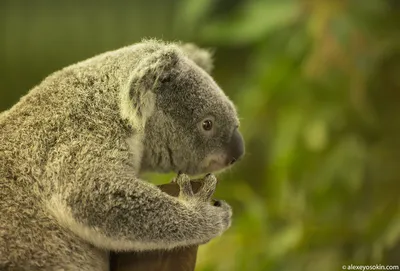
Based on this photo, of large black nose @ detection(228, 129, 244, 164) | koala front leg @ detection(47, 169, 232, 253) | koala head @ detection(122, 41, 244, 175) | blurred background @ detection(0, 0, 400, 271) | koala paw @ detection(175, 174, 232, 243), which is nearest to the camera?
koala front leg @ detection(47, 169, 232, 253)

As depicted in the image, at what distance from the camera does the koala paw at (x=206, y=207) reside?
1.98 metres

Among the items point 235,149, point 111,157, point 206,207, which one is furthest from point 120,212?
point 235,149

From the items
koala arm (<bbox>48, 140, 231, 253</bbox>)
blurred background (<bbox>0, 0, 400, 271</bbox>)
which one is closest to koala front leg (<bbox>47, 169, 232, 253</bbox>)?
koala arm (<bbox>48, 140, 231, 253</bbox>)

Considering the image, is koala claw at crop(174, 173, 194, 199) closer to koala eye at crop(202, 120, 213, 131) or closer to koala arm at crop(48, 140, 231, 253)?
koala arm at crop(48, 140, 231, 253)

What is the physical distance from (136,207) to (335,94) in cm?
198

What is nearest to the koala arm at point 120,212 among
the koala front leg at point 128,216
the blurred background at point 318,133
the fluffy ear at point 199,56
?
the koala front leg at point 128,216

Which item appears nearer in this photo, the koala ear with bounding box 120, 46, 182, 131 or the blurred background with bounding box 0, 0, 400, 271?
the koala ear with bounding box 120, 46, 182, 131

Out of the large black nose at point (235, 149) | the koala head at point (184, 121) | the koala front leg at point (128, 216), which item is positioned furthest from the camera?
the large black nose at point (235, 149)

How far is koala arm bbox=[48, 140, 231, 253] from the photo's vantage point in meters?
1.87

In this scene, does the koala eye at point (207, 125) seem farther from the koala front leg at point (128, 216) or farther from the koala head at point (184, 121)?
the koala front leg at point (128, 216)

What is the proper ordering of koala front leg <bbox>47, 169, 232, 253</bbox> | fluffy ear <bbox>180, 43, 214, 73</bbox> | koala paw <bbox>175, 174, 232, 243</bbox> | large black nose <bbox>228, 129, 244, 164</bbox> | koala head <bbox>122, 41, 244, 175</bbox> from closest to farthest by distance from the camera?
koala front leg <bbox>47, 169, 232, 253</bbox> < koala paw <bbox>175, 174, 232, 243</bbox> < koala head <bbox>122, 41, 244, 175</bbox> < large black nose <bbox>228, 129, 244, 164</bbox> < fluffy ear <bbox>180, 43, 214, 73</bbox>

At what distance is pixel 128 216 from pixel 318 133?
1.86 meters

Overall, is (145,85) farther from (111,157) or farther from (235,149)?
(235,149)

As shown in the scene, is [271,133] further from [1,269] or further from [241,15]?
[1,269]
